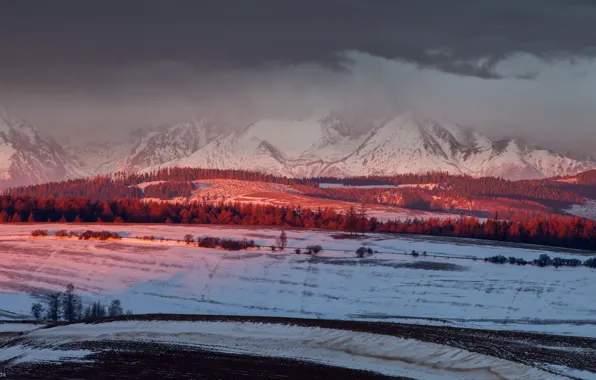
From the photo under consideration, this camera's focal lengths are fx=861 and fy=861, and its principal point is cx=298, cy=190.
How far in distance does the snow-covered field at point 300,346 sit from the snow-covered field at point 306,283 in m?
28.3

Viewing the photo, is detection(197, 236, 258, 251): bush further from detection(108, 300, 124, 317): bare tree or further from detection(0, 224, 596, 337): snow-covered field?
detection(108, 300, 124, 317): bare tree

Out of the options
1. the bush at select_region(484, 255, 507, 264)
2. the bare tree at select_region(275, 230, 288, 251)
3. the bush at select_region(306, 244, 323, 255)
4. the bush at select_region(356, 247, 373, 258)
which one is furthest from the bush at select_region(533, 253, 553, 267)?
the bare tree at select_region(275, 230, 288, 251)

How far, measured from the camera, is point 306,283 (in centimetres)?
12394

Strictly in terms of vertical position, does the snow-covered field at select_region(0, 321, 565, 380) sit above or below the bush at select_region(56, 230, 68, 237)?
below

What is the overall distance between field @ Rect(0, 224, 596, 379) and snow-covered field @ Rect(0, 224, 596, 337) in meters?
0.15

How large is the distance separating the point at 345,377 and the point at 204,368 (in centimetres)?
937

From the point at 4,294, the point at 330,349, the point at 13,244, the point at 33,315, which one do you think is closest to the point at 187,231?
the point at 13,244

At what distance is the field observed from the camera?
315 feet

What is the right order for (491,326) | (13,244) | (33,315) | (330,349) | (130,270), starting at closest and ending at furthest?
1. (330,349)
2. (491,326)
3. (33,315)
4. (130,270)
5. (13,244)

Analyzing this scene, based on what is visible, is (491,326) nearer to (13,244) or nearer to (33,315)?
(33,315)

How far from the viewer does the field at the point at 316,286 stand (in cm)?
9606

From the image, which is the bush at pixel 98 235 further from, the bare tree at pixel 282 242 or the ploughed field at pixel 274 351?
the ploughed field at pixel 274 351

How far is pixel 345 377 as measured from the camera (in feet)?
183

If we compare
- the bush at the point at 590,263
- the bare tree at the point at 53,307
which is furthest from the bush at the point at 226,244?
the bush at the point at 590,263
